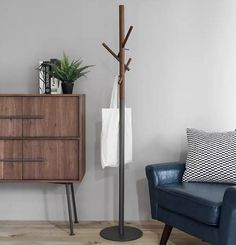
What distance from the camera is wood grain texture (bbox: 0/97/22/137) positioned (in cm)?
295

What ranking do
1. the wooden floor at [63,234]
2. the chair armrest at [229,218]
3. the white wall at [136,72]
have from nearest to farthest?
the chair armrest at [229,218] → the wooden floor at [63,234] → the white wall at [136,72]

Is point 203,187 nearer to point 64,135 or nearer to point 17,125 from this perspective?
point 64,135

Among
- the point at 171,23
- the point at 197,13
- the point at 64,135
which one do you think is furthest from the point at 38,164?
the point at 197,13

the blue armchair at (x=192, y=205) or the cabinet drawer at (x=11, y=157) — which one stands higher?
the cabinet drawer at (x=11, y=157)

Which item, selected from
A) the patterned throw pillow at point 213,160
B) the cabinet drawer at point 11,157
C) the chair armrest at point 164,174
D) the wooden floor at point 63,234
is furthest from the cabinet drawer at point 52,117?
the patterned throw pillow at point 213,160

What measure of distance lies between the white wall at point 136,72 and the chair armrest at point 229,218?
1179 millimetres

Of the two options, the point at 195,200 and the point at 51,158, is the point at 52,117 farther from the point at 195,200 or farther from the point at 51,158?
the point at 195,200

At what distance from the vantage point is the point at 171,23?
10.8 ft

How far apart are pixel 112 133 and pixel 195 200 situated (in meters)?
0.91

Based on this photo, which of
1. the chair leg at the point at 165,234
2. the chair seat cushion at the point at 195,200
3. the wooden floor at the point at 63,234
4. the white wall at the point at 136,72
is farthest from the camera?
the white wall at the point at 136,72

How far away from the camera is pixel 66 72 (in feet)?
9.86

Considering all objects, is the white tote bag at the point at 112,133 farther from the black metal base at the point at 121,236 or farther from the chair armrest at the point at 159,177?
the black metal base at the point at 121,236

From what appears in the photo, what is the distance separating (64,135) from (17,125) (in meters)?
0.36

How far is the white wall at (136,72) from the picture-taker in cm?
330
